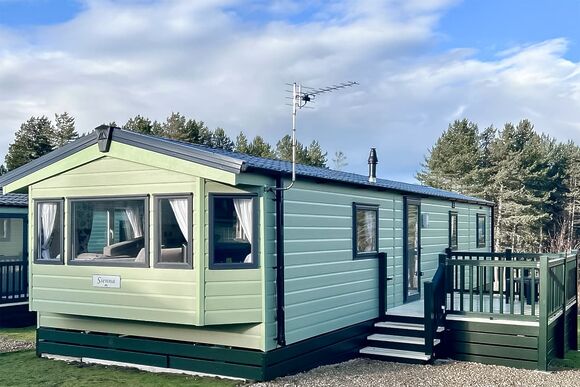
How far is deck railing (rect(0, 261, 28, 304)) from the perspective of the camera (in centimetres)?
1102

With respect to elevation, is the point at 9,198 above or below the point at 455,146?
below

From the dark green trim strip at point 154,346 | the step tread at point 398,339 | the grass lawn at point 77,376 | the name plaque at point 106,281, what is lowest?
the grass lawn at point 77,376

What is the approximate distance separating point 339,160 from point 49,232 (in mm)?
40461

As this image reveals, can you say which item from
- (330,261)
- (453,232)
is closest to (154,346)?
(330,261)

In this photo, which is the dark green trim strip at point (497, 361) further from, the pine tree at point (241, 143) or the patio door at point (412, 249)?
the pine tree at point (241, 143)

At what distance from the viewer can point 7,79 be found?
54.3 ft

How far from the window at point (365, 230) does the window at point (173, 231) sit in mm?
2994

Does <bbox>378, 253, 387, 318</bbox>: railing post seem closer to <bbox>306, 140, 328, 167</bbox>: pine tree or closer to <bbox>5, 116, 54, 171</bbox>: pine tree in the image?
<bbox>5, 116, 54, 171</bbox>: pine tree

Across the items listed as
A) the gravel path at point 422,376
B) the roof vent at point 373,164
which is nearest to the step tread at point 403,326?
the gravel path at point 422,376

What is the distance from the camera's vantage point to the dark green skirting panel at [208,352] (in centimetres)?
655

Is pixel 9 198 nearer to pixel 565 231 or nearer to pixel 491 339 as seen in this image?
pixel 491 339

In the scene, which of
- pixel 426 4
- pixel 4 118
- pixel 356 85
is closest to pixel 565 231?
pixel 426 4

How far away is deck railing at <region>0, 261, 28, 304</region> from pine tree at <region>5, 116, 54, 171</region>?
78.9ft

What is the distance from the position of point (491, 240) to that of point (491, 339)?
7.79m
